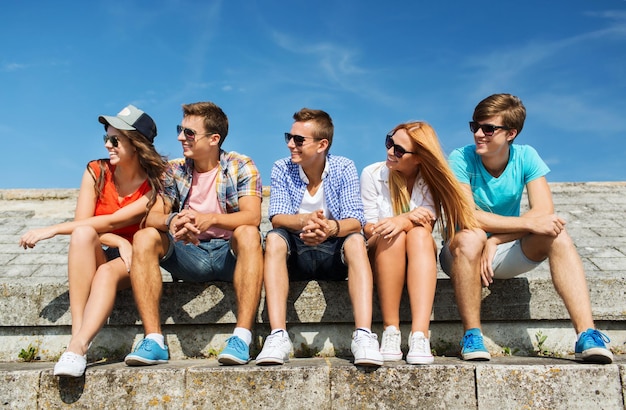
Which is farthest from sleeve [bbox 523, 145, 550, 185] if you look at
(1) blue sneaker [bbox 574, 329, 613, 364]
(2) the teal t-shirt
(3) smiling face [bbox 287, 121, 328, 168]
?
(3) smiling face [bbox 287, 121, 328, 168]

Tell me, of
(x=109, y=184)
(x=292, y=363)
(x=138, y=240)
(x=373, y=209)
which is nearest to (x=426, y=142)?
(x=373, y=209)

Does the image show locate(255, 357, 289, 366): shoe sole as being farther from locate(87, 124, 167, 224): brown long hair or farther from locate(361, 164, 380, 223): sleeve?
locate(87, 124, 167, 224): brown long hair

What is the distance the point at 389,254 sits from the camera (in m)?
3.31

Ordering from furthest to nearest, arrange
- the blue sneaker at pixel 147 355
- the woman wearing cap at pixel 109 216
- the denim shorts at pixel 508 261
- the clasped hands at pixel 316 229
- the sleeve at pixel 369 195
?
the sleeve at pixel 369 195 < the denim shorts at pixel 508 261 < the clasped hands at pixel 316 229 < the woman wearing cap at pixel 109 216 < the blue sneaker at pixel 147 355

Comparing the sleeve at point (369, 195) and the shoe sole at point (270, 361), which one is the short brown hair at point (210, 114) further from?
the shoe sole at point (270, 361)

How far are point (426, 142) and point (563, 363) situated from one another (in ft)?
5.14

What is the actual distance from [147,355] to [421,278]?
5.45 ft

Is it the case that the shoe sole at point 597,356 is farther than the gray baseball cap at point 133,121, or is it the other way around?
the gray baseball cap at point 133,121

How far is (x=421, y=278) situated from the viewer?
3.22m

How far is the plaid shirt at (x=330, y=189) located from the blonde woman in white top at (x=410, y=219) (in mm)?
90

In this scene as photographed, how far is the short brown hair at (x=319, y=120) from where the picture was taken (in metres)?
3.90

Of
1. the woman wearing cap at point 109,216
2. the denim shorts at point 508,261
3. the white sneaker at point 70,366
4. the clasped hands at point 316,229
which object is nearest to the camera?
the white sneaker at point 70,366

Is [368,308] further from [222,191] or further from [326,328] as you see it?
[222,191]

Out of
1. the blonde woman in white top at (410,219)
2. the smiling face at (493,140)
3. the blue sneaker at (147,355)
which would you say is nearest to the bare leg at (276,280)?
the blonde woman in white top at (410,219)
